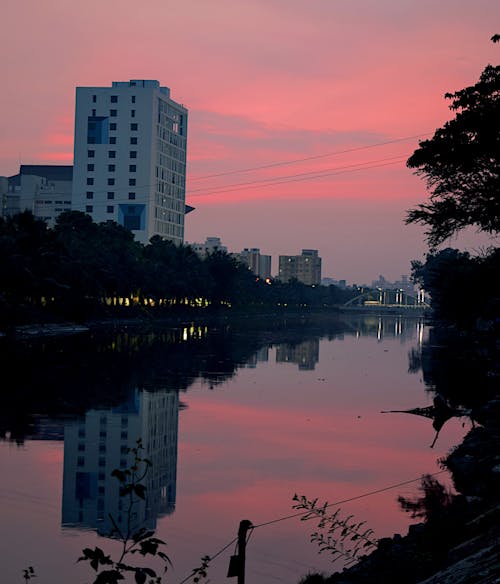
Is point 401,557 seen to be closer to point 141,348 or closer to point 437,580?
point 437,580

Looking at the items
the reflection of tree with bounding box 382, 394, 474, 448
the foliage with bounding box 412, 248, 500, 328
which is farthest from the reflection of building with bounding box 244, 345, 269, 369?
the reflection of tree with bounding box 382, 394, 474, 448

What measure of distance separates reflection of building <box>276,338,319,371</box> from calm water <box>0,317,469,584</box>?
32.5 ft

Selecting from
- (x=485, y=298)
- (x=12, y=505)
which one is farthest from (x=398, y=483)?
(x=485, y=298)

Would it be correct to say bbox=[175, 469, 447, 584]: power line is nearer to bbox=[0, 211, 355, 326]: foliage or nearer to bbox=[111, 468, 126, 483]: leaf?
bbox=[111, 468, 126, 483]: leaf

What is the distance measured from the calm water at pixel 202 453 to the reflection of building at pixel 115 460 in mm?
75

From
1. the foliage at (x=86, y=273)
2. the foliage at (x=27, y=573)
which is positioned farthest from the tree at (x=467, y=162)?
the foliage at (x=86, y=273)

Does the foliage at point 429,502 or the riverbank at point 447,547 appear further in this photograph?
the foliage at point 429,502

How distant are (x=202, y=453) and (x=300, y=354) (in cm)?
5748

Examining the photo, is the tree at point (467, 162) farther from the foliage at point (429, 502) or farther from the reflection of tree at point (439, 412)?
the foliage at point (429, 502)

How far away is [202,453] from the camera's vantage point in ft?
109

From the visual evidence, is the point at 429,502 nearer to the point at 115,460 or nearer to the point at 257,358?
the point at 115,460

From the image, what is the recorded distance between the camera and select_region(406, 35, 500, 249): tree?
46.7 m

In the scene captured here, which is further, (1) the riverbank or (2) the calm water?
(2) the calm water

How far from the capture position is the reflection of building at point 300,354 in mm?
78825
